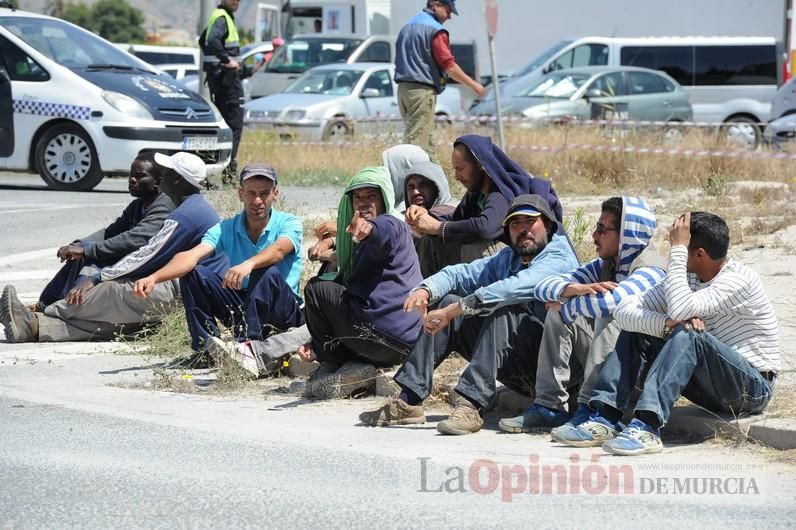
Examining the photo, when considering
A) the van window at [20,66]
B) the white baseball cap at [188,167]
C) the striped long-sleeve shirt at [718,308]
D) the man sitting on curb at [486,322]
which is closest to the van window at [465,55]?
the van window at [20,66]

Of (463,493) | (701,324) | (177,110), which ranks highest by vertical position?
(177,110)

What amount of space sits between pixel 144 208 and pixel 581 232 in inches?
129

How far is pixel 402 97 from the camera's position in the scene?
557 inches

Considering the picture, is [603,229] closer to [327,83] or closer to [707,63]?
[327,83]

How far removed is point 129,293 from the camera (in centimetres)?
911

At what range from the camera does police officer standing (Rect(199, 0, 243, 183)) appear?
661 inches

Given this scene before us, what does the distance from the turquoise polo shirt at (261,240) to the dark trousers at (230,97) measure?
334 inches

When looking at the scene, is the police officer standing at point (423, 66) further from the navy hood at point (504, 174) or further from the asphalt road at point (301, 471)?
the asphalt road at point (301, 471)

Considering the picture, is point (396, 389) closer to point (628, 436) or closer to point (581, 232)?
point (628, 436)

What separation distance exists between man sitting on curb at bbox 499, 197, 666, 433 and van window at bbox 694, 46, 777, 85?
2134 centimetres

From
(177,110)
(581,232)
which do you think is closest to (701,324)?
(581,232)

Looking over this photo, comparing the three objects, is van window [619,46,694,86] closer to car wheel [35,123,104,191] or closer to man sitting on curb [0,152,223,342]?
Result: car wheel [35,123,104,191]

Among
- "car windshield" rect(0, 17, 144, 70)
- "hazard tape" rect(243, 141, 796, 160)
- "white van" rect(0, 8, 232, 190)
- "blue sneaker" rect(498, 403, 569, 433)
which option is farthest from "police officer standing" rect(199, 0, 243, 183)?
"blue sneaker" rect(498, 403, 569, 433)

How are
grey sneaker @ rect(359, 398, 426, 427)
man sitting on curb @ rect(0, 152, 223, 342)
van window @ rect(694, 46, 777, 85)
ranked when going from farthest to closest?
van window @ rect(694, 46, 777, 85) → man sitting on curb @ rect(0, 152, 223, 342) → grey sneaker @ rect(359, 398, 426, 427)
